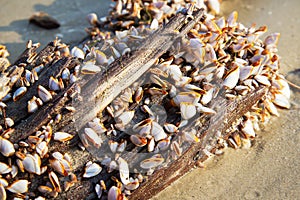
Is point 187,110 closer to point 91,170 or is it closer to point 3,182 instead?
point 91,170

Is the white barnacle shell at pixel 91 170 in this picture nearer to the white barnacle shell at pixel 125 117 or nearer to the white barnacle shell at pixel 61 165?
the white barnacle shell at pixel 61 165

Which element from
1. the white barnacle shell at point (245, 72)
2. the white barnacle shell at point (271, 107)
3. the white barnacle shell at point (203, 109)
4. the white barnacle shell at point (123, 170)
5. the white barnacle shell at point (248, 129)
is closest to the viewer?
the white barnacle shell at point (123, 170)

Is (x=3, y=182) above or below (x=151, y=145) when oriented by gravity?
below

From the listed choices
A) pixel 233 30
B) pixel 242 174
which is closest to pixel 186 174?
pixel 242 174

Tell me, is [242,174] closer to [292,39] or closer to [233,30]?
[233,30]

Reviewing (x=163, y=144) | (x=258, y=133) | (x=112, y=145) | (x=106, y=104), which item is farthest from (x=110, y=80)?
(x=258, y=133)

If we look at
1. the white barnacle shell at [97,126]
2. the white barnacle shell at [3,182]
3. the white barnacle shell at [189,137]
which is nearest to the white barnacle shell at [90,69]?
the white barnacle shell at [97,126]
